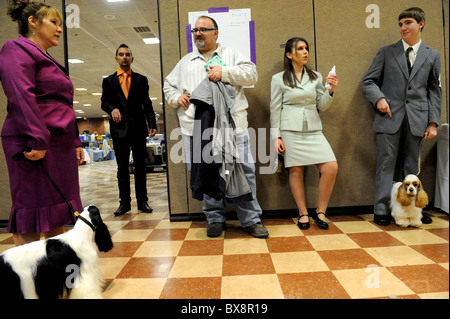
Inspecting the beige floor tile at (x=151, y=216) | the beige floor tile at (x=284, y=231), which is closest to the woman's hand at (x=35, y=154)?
the beige floor tile at (x=284, y=231)

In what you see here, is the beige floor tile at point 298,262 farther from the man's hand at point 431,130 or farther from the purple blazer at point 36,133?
the man's hand at point 431,130

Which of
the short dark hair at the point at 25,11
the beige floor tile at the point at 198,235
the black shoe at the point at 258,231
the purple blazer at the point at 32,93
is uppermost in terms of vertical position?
the short dark hair at the point at 25,11

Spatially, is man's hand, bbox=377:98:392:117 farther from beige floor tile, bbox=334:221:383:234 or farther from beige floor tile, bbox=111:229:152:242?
beige floor tile, bbox=111:229:152:242

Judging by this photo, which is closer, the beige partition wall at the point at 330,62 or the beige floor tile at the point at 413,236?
the beige floor tile at the point at 413,236

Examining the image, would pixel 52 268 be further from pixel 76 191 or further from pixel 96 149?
pixel 96 149

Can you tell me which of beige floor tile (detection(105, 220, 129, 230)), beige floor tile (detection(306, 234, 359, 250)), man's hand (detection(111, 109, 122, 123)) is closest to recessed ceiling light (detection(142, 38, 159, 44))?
man's hand (detection(111, 109, 122, 123))

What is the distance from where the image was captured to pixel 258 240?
204cm

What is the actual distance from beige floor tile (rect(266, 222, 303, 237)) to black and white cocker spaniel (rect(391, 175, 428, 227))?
732mm

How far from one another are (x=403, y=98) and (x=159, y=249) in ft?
6.76

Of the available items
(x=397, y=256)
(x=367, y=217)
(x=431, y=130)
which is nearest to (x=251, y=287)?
(x=397, y=256)

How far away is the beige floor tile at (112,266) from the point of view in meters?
1.58

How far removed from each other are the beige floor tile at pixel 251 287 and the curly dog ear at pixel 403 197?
125 cm

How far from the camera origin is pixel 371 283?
1377mm

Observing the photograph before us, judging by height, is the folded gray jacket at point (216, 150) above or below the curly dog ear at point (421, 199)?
above
